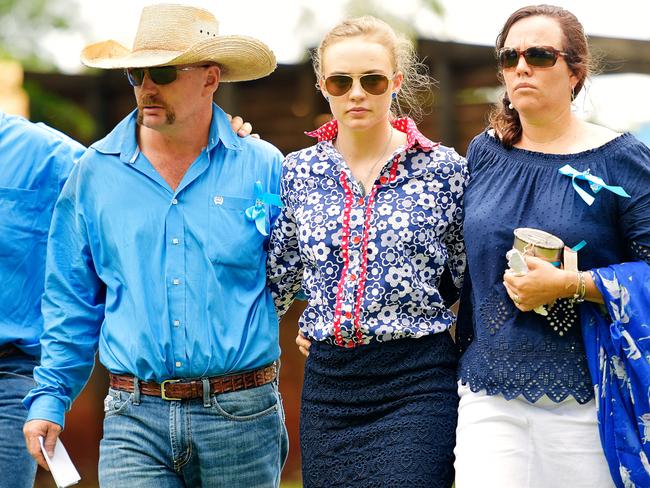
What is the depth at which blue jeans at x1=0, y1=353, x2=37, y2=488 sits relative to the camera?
14.8 feet

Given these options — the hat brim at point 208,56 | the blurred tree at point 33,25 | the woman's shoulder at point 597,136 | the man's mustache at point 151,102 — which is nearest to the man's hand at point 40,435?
the man's mustache at point 151,102

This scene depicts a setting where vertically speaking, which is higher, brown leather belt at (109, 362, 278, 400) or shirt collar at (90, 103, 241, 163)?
shirt collar at (90, 103, 241, 163)

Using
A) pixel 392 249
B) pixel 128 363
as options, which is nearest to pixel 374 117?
→ pixel 392 249

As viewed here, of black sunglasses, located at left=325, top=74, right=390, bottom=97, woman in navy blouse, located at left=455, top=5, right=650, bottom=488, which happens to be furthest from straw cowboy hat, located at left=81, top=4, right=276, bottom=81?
woman in navy blouse, located at left=455, top=5, right=650, bottom=488

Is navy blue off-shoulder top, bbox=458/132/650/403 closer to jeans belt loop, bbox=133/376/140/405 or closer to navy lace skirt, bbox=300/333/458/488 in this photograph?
navy lace skirt, bbox=300/333/458/488

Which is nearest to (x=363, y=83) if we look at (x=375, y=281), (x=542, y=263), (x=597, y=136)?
(x=375, y=281)

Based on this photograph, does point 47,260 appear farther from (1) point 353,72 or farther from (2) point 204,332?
(1) point 353,72

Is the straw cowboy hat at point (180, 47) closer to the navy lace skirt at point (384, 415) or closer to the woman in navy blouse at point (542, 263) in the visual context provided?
the woman in navy blouse at point (542, 263)

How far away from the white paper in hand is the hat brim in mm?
1418

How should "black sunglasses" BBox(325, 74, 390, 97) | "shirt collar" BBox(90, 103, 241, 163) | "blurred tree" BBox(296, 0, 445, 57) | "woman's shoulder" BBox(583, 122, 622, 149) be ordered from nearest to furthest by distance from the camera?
"woman's shoulder" BBox(583, 122, 622, 149) → "black sunglasses" BBox(325, 74, 390, 97) → "shirt collar" BBox(90, 103, 241, 163) → "blurred tree" BBox(296, 0, 445, 57)

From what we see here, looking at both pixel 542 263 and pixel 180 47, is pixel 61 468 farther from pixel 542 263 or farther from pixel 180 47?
pixel 542 263

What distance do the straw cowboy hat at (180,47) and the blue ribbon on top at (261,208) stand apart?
531 mm

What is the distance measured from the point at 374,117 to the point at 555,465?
4.41 ft

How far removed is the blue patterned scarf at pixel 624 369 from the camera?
3.77 m
